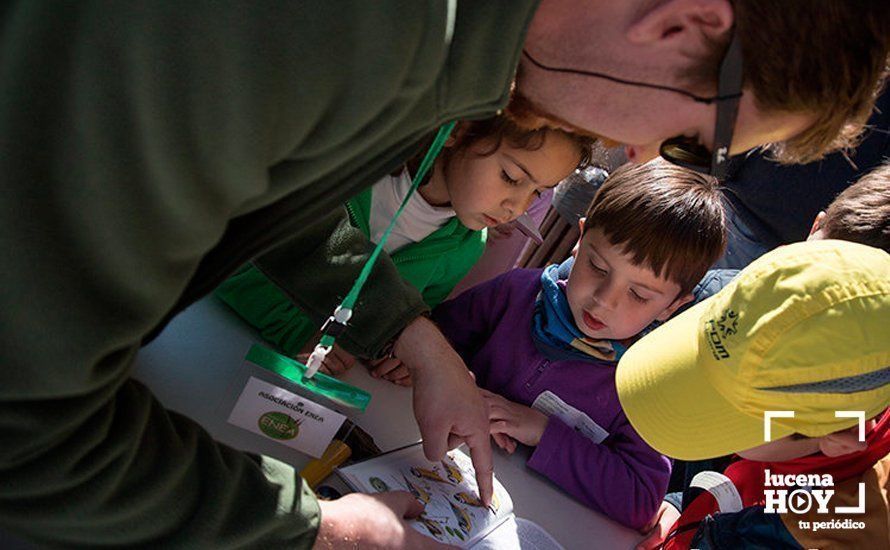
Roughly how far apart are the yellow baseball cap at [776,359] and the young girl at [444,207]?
1.49ft

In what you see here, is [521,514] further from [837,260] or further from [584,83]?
[584,83]

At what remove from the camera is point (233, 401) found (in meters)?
1.18

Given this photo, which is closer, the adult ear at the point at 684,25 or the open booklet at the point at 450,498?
the adult ear at the point at 684,25

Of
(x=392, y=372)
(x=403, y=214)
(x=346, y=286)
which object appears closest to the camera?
(x=346, y=286)

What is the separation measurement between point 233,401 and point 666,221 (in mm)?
1039

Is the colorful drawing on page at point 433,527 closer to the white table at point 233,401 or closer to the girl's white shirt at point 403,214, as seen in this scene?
the white table at point 233,401

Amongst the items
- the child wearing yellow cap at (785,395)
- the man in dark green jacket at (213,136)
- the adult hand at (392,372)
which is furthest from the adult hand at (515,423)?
the man in dark green jacket at (213,136)

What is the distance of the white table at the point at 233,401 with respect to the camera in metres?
1.15

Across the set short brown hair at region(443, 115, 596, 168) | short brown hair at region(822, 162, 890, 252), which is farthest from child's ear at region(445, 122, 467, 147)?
short brown hair at region(822, 162, 890, 252)

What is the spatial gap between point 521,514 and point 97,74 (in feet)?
3.69

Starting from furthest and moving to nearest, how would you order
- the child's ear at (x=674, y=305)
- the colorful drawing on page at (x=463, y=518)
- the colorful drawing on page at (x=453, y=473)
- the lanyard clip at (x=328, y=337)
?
1. the child's ear at (x=674, y=305)
2. the colorful drawing on page at (x=453, y=473)
3. the colorful drawing on page at (x=463, y=518)
4. the lanyard clip at (x=328, y=337)

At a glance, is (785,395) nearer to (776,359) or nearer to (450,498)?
(776,359)

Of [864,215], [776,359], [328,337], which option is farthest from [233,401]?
[864,215]

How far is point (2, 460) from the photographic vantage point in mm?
590
